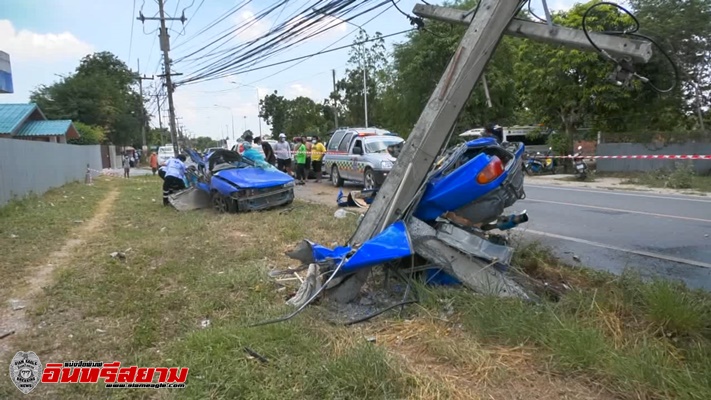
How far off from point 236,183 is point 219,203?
885 mm

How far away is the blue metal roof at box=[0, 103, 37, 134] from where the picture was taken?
2859 cm

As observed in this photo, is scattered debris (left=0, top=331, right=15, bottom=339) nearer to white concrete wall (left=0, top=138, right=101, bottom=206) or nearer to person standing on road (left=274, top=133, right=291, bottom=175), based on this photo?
white concrete wall (left=0, top=138, right=101, bottom=206)

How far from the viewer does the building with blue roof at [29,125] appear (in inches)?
1168

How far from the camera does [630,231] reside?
8.31 meters

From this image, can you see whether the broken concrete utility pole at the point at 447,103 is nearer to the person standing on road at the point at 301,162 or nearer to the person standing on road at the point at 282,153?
the person standing on road at the point at 282,153

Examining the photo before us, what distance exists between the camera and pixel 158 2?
27.6m

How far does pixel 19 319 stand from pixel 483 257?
14.5ft

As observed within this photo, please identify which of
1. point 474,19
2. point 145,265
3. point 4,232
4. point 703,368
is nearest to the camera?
point 703,368

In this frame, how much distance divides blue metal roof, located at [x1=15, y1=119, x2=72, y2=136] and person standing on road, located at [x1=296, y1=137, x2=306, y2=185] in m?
22.0

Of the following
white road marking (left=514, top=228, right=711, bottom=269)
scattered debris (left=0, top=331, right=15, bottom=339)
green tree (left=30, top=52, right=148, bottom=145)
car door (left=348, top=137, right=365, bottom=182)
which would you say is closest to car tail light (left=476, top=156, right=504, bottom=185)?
white road marking (left=514, top=228, right=711, bottom=269)

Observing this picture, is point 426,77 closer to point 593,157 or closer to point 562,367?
point 593,157

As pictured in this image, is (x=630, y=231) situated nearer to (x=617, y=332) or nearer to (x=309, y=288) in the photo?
(x=617, y=332)

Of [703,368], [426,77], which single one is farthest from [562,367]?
[426,77]

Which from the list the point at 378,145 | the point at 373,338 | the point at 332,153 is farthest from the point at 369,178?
the point at 373,338
